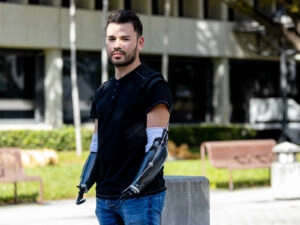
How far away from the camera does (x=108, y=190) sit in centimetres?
429

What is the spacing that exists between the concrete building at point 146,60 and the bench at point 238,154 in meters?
15.1

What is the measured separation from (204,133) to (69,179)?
1535 cm

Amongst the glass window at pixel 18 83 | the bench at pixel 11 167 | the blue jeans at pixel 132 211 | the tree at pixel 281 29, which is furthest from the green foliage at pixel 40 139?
the blue jeans at pixel 132 211

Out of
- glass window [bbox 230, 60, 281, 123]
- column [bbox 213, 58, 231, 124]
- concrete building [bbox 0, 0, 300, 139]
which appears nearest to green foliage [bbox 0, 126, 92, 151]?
concrete building [bbox 0, 0, 300, 139]

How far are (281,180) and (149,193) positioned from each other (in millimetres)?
9125

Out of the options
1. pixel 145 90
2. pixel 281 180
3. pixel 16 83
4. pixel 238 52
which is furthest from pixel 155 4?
pixel 145 90

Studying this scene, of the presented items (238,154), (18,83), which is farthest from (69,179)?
(18,83)

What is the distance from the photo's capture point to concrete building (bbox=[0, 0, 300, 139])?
30.2 m

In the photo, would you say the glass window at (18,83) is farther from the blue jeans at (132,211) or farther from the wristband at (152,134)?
the wristband at (152,134)

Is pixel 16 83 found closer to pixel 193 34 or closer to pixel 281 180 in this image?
pixel 193 34

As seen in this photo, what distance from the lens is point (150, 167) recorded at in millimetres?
4164

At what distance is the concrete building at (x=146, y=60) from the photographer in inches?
1189

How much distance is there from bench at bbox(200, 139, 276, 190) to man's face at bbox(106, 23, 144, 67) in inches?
443

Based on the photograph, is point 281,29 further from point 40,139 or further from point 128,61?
point 128,61
